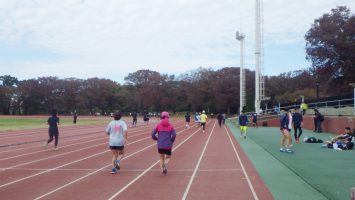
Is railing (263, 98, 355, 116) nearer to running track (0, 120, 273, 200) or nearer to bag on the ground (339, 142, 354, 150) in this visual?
bag on the ground (339, 142, 354, 150)

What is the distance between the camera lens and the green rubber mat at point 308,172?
8.78m

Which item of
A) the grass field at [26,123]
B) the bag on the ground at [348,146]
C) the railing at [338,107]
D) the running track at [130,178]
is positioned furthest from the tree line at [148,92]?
the running track at [130,178]

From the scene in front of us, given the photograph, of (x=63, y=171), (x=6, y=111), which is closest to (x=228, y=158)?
(x=63, y=171)

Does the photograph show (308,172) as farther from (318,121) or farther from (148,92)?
(148,92)

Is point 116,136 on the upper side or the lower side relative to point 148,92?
lower

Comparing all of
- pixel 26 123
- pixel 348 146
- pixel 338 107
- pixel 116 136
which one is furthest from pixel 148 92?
pixel 116 136

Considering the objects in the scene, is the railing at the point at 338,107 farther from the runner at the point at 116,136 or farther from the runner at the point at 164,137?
the runner at the point at 116,136

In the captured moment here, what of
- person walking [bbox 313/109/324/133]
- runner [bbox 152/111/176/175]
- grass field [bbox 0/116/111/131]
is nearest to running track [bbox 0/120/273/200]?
runner [bbox 152/111/176/175]

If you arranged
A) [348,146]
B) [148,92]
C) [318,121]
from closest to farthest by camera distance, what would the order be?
[348,146]
[318,121]
[148,92]

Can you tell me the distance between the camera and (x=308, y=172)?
11.4m

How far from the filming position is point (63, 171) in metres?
12.1

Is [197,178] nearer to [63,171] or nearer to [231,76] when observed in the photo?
[63,171]

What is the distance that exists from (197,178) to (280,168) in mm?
2913

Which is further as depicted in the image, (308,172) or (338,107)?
(338,107)
